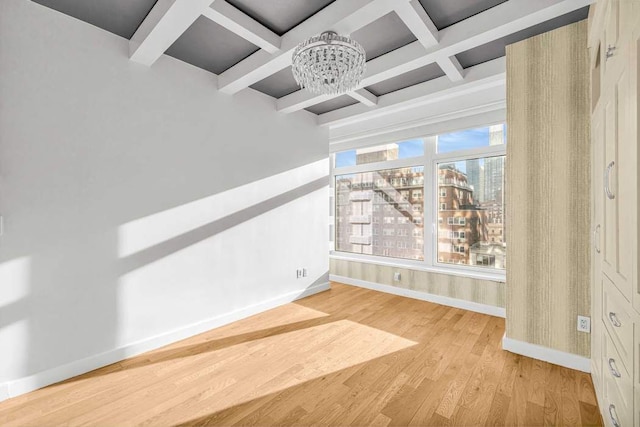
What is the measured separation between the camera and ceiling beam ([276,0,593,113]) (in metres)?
1.89

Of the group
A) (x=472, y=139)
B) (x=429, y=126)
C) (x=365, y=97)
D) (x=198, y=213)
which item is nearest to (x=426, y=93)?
(x=365, y=97)

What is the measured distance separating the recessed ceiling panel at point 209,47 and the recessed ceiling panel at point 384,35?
970mm

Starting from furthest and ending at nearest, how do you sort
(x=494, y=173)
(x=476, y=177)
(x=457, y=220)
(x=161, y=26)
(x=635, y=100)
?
Answer: (x=457, y=220) < (x=476, y=177) < (x=494, y=173) < (x=161, y=26) < (x=635, y=100)

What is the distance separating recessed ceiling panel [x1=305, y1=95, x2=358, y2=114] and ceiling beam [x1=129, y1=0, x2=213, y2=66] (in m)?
2.00

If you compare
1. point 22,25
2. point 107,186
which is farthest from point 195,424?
point 22,25

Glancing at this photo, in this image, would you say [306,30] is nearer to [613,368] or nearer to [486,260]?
[613,368]

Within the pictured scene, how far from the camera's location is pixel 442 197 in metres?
3.96

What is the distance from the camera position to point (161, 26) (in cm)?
200

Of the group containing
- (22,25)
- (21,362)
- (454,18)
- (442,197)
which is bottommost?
(21,362)

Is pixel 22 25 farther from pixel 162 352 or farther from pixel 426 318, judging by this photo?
pixel 426 318

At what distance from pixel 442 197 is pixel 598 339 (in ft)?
7.93

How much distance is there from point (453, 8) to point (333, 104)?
1959mm

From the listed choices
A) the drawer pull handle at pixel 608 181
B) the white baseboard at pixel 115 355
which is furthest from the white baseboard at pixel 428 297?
the drawer pull handle at pixel 608 181

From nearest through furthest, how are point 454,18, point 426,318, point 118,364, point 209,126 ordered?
1. point 454,18
2. point 118,364
3. point 209,126
4. point 426,318
